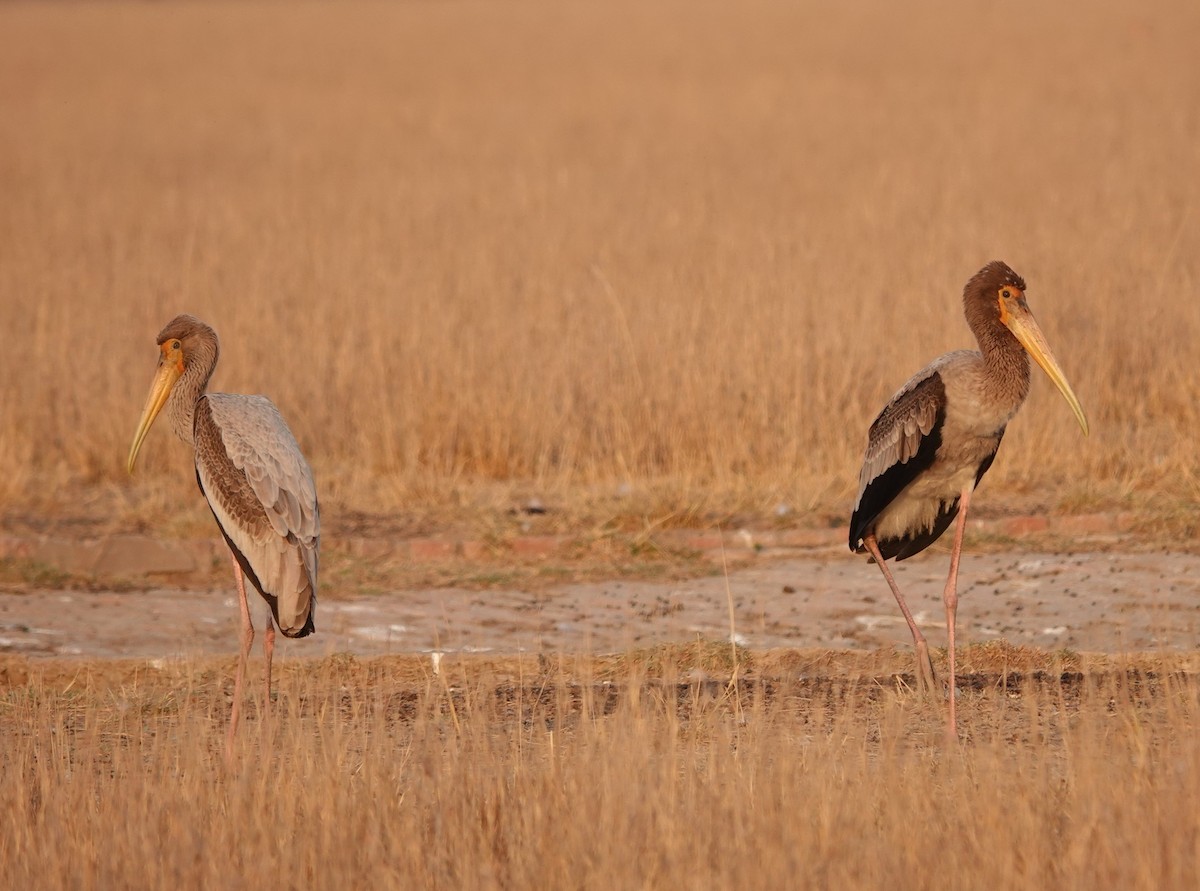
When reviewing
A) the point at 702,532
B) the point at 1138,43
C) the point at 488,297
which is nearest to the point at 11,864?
the point at 702,532

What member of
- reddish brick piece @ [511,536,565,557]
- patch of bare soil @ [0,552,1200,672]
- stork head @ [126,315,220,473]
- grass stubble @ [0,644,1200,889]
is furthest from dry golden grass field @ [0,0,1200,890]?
stork head @ [126,315,220,473]

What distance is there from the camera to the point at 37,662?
23.2ft

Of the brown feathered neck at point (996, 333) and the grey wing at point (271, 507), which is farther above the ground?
the brown feathered neck at point (996, 333)

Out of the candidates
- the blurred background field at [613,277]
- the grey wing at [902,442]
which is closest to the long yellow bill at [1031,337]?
the grey wing at [902,442]

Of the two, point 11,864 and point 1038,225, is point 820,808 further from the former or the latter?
point 1038,225

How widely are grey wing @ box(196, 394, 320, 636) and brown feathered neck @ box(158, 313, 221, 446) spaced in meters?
0.50

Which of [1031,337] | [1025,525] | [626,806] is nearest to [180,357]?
[1031,337]

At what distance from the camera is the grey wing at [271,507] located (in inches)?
245

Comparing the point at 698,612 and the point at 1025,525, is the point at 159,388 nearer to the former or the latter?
the point at 698,612

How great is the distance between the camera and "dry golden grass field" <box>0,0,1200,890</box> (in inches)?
176

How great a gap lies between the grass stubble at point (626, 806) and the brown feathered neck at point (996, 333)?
4.59ft

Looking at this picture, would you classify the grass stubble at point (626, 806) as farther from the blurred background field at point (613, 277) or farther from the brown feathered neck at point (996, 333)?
the blurred background field at point (613, 277)

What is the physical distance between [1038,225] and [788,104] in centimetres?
1163

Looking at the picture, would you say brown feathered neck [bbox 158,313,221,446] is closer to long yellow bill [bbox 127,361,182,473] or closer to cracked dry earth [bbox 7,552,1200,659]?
long yellow bill [bbox 127,361,182,473]
